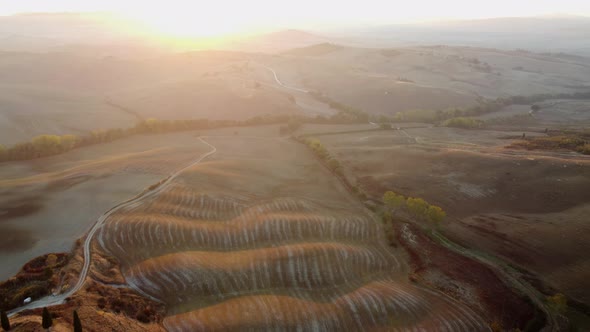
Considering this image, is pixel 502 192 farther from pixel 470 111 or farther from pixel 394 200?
pixel 470 111

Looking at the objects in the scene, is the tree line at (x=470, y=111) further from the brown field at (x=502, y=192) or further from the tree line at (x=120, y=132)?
the brown field at (x=502, y=192)

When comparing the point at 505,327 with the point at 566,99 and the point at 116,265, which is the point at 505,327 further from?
the point at 566,99

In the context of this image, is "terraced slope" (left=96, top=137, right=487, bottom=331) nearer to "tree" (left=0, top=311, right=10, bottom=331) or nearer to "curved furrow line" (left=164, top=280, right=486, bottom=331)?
"curved furrow line" (left=164, top=280, right=486, bottom=331)

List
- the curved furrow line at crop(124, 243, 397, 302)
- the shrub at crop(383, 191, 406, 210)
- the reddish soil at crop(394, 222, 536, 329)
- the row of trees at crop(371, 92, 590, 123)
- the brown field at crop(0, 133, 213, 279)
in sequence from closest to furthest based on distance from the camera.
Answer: the curved furrow line at crop(124, 243, 397, 302), the reddish soil at crop(394, 222, 536, 329), the brown field at crop(0, 133, 213, 279), the shrub at crop(383, 191, 406, 210), the row of trees at crop(371, 92, 590, 123)

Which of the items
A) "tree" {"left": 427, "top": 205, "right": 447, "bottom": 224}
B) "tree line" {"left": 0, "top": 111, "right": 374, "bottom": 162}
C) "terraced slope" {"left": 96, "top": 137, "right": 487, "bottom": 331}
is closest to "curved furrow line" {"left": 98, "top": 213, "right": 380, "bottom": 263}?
"terraced slope" {"left": 96, "top": 137, "right": 487, "bottom": 331}

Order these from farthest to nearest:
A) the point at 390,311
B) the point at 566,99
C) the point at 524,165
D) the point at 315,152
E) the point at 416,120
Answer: the point at 566,99
the point at 416,120
the point at 315,152
the point at 524,165
the point at 390,311

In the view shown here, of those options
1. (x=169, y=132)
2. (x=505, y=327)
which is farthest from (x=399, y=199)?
(x=169, y=132)
